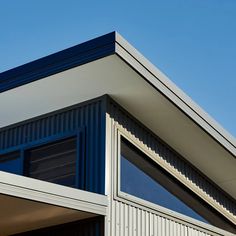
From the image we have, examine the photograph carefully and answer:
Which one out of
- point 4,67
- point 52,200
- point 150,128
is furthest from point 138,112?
point 52,200

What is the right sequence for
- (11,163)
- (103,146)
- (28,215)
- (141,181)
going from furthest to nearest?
(11,163) < (141,181) < (103,146) < (28,215)

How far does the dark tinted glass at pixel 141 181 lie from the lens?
9625mm

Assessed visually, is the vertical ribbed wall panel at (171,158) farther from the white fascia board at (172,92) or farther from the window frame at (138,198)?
the white fascia board at (172,92)

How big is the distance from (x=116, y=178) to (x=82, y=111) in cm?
110

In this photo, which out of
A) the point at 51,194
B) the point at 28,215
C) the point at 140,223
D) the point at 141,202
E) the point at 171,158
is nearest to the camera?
the point at 51,194

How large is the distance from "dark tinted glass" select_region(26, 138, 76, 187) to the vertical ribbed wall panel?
77 cm

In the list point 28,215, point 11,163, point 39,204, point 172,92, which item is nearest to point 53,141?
point 11,163

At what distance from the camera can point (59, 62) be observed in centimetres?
867

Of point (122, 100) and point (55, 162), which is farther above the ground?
point (122, 100)

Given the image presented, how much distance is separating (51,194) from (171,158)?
3.52 meters

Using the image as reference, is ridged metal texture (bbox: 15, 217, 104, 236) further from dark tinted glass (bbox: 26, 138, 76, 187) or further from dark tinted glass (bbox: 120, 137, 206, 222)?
dark tinted glass (bbox: 120, 137, 206, 222)

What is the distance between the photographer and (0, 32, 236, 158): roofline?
8.35 meters

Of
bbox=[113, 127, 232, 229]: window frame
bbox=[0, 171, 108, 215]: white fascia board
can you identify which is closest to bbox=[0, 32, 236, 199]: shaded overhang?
bbox=[113, 127, 232, 229]: window frame

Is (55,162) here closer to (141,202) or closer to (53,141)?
(53,141)
